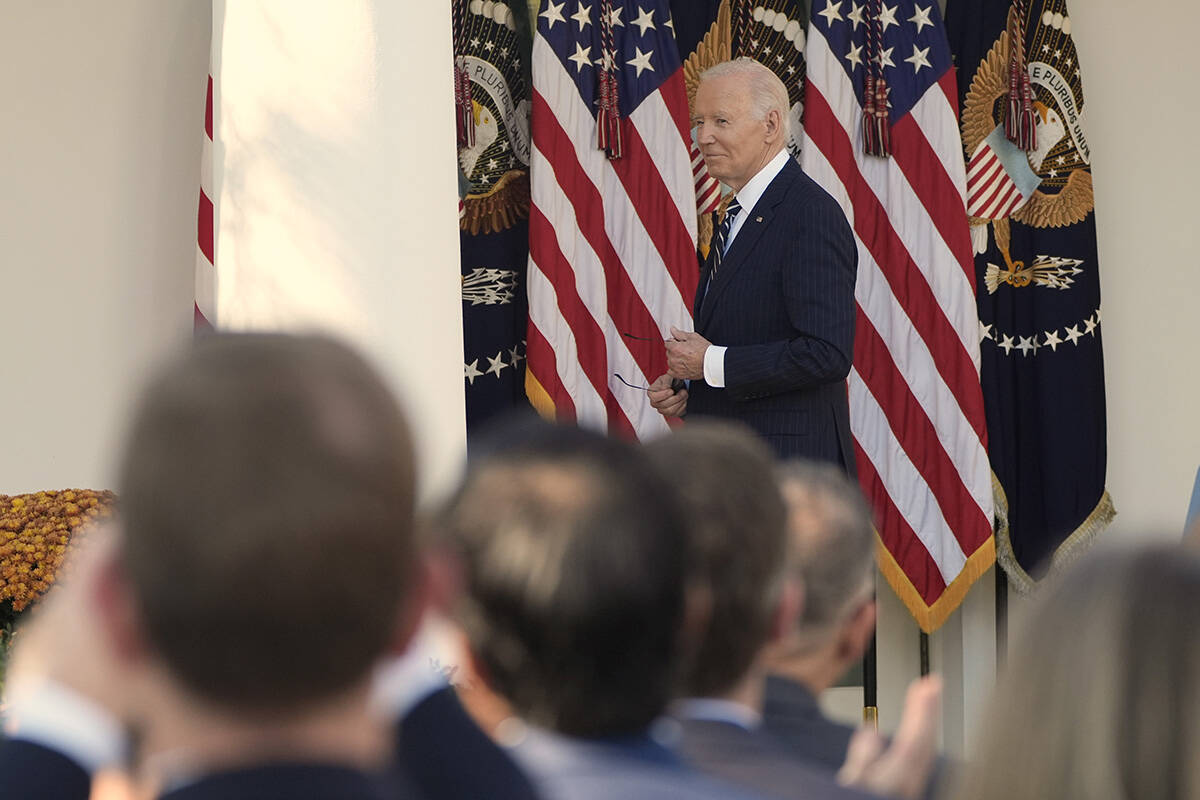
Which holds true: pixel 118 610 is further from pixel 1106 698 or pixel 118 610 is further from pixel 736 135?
pixel 736 135

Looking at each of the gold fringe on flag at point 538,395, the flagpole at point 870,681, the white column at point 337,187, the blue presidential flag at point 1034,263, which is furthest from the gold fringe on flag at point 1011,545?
the white column at point 337,187

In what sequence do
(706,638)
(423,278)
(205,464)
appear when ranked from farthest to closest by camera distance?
(423,278) → (706,638) → (205,464)

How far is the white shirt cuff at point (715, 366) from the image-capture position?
3457mm

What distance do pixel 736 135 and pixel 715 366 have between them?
1.77 ft

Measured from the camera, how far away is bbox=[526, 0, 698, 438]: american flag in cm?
495

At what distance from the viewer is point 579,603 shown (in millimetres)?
1142

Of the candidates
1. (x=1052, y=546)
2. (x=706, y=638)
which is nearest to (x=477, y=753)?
(x=706, y=638)

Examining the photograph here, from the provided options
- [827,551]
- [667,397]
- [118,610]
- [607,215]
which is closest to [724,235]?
[667,397]

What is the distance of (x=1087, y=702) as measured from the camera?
106cm

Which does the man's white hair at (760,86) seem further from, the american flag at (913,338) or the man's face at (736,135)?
the american flag at (913,338)

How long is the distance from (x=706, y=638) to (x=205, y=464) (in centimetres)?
63

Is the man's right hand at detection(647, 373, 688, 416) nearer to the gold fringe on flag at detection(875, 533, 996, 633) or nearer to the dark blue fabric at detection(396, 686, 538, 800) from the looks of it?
the gold fringe on flag at detection(875, 533, 996, 633)

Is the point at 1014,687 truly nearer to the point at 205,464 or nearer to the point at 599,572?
the point at 599,572

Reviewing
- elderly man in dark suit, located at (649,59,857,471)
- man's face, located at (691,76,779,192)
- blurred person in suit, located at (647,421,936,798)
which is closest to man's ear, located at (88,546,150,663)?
blurred person in suit, located at (647,421,936,798)
